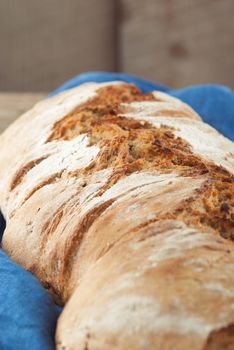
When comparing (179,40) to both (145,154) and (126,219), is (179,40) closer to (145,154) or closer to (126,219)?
(145,154)

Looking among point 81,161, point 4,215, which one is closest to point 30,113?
point 4,215

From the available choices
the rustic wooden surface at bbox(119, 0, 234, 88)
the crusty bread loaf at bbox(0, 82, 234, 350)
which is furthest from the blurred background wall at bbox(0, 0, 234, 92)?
the crusty bread loaf at bbox(0, 82, 234, 350)

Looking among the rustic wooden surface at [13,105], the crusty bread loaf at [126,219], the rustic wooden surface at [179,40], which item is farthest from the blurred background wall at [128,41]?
the crusty bread loaf at [126,219]

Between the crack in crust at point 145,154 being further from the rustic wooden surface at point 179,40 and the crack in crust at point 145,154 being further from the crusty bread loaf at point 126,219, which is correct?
the rustic wooden surface at point 179,40

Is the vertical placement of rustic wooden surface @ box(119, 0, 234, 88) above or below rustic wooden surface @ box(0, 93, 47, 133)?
below

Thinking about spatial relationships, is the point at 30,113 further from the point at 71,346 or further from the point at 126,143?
the point at 71,346

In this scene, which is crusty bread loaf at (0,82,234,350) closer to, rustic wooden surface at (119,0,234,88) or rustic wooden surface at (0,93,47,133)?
rustic wooden surface at (0,93,47,133)

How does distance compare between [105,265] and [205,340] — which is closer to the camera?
[205,340]
